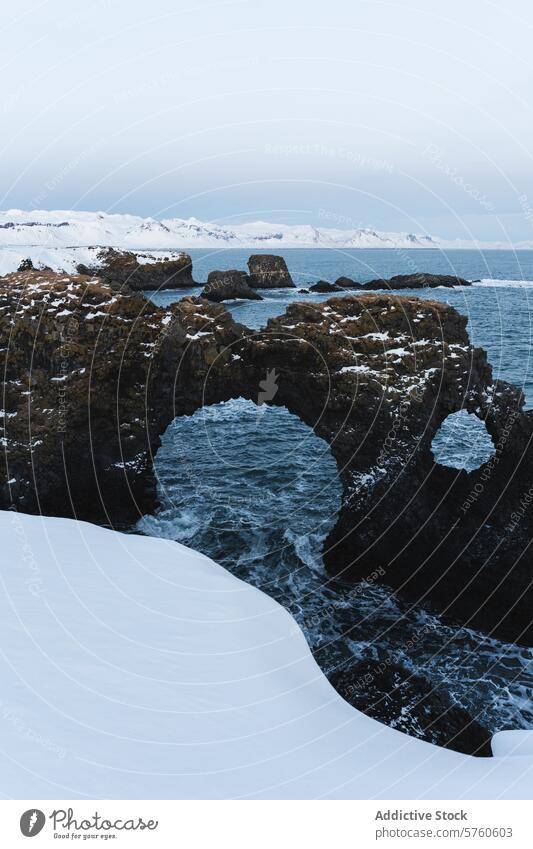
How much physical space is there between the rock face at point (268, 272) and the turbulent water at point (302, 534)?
79.3 meters

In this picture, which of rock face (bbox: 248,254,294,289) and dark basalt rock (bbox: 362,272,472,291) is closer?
dark basalt rock (bbox: 362,272,472,291)

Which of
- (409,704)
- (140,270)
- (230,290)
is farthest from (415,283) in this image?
(409,704)

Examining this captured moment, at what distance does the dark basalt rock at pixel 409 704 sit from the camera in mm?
17453

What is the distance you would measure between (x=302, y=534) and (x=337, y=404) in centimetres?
760

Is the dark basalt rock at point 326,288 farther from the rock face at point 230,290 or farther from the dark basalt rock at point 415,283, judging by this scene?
the rock face at point 230,290

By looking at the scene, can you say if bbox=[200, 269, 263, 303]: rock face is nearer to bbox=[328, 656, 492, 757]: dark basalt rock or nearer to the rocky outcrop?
the rocky outcrop

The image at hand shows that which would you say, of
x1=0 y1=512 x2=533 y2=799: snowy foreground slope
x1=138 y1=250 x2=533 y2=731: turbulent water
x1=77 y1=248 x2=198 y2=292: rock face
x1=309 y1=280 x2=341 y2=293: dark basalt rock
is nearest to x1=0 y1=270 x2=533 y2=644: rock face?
x1=138 y1=250 x2=533 y2=731: turbulent water

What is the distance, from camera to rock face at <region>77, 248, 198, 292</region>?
372ft

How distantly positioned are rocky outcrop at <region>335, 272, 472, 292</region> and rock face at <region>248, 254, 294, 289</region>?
14130 mm

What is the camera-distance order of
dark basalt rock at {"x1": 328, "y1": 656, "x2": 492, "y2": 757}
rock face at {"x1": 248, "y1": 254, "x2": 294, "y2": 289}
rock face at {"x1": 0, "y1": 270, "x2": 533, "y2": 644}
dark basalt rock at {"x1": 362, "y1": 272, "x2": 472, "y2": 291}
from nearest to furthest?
1. dark basalt rock at {"x1": 328, "y1": 656, "x2": 492, "y2": 757}
2. rock face at {"x1": 0, "y1": 270, "x2": 533, "y2": 644}
3. dark basalt rock at {"x1": 362, "y1": 272, "x2": 472, "y2": 291}
4. rock face at {"x1": 248, "y1": 254, "x2": 294, "y2": 289}

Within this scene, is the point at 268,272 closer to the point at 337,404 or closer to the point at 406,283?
the point at 406,283

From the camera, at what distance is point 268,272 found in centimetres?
12912

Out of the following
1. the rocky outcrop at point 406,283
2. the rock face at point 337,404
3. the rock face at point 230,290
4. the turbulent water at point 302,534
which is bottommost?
the turbulent water at point 302,534

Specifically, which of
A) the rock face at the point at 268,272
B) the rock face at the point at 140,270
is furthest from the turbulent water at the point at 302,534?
the rock face at the point at 268,272
